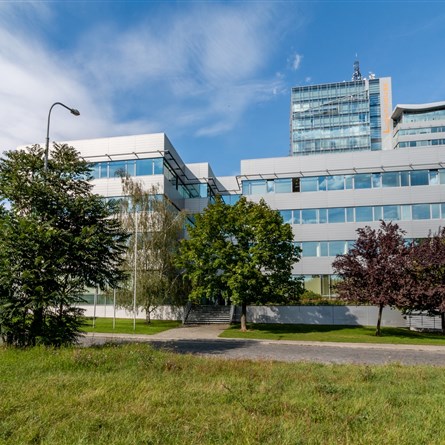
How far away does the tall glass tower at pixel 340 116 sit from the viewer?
12362 centimetres

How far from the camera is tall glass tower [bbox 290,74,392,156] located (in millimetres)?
123625

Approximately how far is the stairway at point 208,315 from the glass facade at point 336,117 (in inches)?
3977

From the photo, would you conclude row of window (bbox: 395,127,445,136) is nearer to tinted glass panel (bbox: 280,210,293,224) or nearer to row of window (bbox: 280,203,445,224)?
row of window (bbox: 280,203,445,224)

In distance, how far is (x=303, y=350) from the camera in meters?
18.9

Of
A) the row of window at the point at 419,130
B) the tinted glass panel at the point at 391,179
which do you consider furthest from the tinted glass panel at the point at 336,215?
the row of window at the point at 419,130

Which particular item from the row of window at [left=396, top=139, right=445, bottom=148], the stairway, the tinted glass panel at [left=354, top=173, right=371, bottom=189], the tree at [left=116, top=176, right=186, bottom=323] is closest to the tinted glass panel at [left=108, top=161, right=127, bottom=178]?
the tree at [left=116, top=176, right=186, bottom=323]

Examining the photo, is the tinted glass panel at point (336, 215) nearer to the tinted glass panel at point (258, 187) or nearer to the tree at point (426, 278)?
the tinted glass panel at point (258, 187)

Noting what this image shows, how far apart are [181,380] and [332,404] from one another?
3256 millimetres

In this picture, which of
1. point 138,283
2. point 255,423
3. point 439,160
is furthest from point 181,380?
point 439,160

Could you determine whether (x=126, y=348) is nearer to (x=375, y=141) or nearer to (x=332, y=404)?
(x=332, y=404)

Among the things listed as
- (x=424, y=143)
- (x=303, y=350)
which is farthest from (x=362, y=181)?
(x=424, y=143)

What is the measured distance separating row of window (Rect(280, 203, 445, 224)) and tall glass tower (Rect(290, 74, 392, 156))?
8623 cm

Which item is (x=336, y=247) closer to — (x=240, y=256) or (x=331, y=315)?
(x=331, y=315)

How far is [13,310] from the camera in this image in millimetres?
12508
